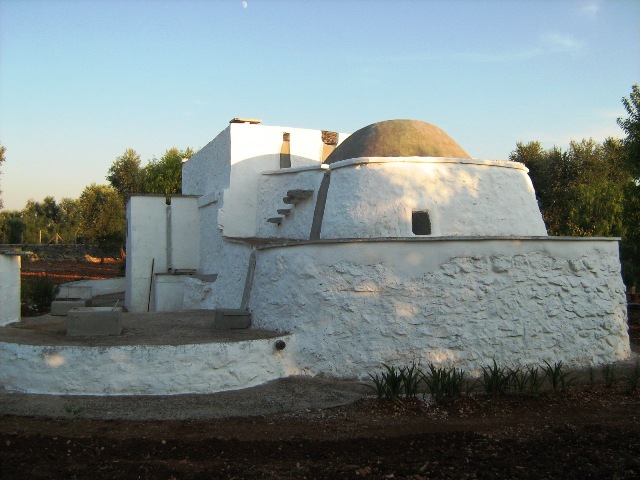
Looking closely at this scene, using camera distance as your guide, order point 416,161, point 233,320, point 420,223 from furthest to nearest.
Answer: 1. point 416,161
2. point 420,223
3. point 233,320

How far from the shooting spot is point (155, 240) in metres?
16.0

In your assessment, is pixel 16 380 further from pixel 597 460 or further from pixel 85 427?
pixel 597 460

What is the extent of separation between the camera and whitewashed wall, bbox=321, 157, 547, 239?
10.5 metres

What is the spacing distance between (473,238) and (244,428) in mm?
4343

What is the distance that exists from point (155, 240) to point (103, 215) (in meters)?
21.6

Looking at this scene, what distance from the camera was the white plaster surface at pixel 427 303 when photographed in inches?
340

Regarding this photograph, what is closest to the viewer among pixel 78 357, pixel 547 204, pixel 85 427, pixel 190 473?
pixel 190 473

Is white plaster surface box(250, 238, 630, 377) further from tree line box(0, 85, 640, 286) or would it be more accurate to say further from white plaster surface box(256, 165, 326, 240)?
tree line box(0, 85, 640, 286)

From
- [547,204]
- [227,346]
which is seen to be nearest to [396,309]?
[227,346]

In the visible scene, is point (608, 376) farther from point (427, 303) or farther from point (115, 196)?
point (115, 196)

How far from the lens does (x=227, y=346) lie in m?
8.18

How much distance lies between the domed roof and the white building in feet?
0.12

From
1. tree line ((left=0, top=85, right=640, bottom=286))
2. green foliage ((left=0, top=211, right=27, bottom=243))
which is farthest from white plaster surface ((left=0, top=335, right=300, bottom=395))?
green foliage ((left=0, top=211, right=27, bottom=243))

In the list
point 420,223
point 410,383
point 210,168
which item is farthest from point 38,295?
point 410,383
